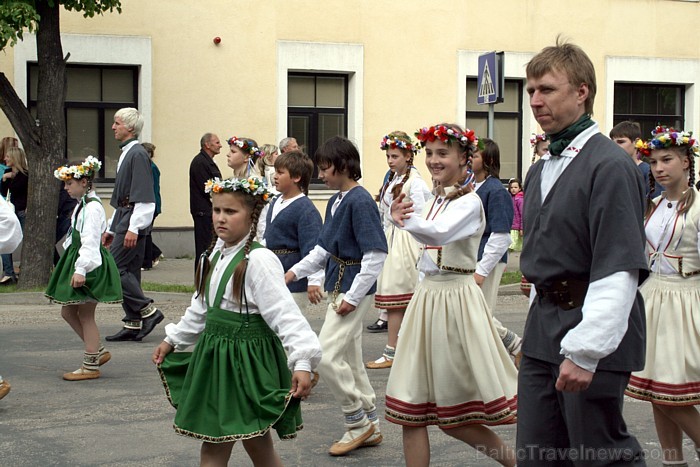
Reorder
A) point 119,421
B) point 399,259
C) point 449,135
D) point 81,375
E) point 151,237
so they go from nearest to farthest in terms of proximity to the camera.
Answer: point 449,135 → point 119,421 → point 81,375 → point 399,259 → point 151,237

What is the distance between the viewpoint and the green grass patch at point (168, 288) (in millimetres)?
13672

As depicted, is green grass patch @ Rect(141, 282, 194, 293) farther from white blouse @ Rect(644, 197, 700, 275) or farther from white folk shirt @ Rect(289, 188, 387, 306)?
white blouse @ Rect(644, 197, 700, 275)

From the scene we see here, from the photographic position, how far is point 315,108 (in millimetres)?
18875

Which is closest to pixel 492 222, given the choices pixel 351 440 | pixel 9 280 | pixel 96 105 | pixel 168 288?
pixel 351 440

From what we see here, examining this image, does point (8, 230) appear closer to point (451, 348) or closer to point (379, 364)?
point (451, 348)

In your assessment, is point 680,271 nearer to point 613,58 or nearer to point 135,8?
point 135,8

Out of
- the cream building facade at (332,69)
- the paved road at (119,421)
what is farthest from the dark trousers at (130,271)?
the cream building facade at (332,69)

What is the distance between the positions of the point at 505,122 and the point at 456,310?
15.4m

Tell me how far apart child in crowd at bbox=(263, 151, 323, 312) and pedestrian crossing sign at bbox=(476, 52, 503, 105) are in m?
6.67

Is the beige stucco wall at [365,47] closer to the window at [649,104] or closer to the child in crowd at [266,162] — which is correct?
the window at [649,104]

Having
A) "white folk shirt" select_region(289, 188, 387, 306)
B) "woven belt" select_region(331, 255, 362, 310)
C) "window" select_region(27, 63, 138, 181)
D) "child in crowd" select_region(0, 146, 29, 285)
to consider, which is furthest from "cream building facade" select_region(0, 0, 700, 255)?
"woven belt" select_region(331, 255, 362, 310)

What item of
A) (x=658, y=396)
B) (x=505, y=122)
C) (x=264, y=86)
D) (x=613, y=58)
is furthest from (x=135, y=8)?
(x=658, y=396)

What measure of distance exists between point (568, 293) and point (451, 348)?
155cm

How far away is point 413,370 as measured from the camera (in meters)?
5.33
